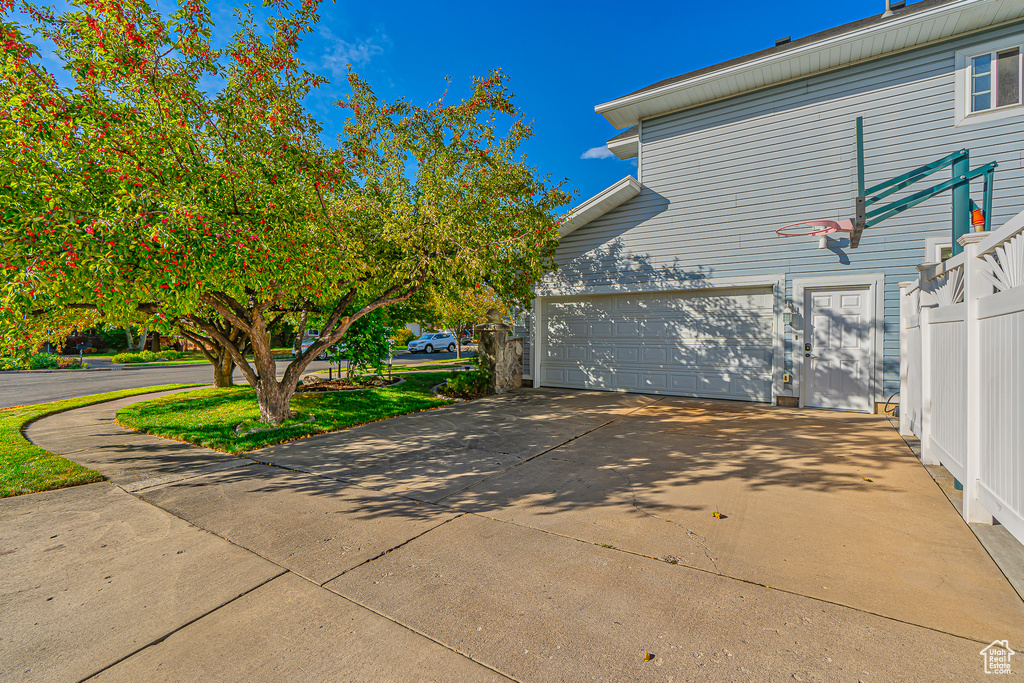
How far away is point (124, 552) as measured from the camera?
301cm

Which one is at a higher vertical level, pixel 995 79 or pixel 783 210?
pixel 995 79

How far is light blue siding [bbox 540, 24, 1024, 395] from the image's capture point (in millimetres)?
7043

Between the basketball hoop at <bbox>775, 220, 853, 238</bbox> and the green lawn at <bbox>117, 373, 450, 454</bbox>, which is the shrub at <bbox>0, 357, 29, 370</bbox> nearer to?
the green lawn at <bbox>117, 373, 450, 454</bbox>

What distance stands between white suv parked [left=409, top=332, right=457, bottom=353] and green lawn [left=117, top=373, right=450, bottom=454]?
57.4 ft

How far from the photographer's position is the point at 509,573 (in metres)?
2.71

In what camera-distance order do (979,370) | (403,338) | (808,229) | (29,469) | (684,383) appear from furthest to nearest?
1. (403,338)
2. (684,383)
3. (808,229)
4. (29,469)
5. (979,370)

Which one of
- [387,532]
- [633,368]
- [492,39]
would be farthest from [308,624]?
[492,39]

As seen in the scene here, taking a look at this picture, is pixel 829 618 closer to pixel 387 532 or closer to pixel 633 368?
pixel 387 532

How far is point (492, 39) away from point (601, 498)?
10680mm

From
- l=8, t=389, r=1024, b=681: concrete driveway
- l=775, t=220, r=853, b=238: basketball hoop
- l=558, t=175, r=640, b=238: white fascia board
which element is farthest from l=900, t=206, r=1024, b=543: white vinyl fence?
l=558, t=175, r=640, b=238: white fascia board

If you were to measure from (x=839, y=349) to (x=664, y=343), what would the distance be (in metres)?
2.90

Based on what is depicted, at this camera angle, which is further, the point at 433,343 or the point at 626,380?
the point at 433,343

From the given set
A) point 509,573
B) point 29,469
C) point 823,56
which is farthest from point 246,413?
point 823,56

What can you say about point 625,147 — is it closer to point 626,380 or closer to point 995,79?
point 626,380
